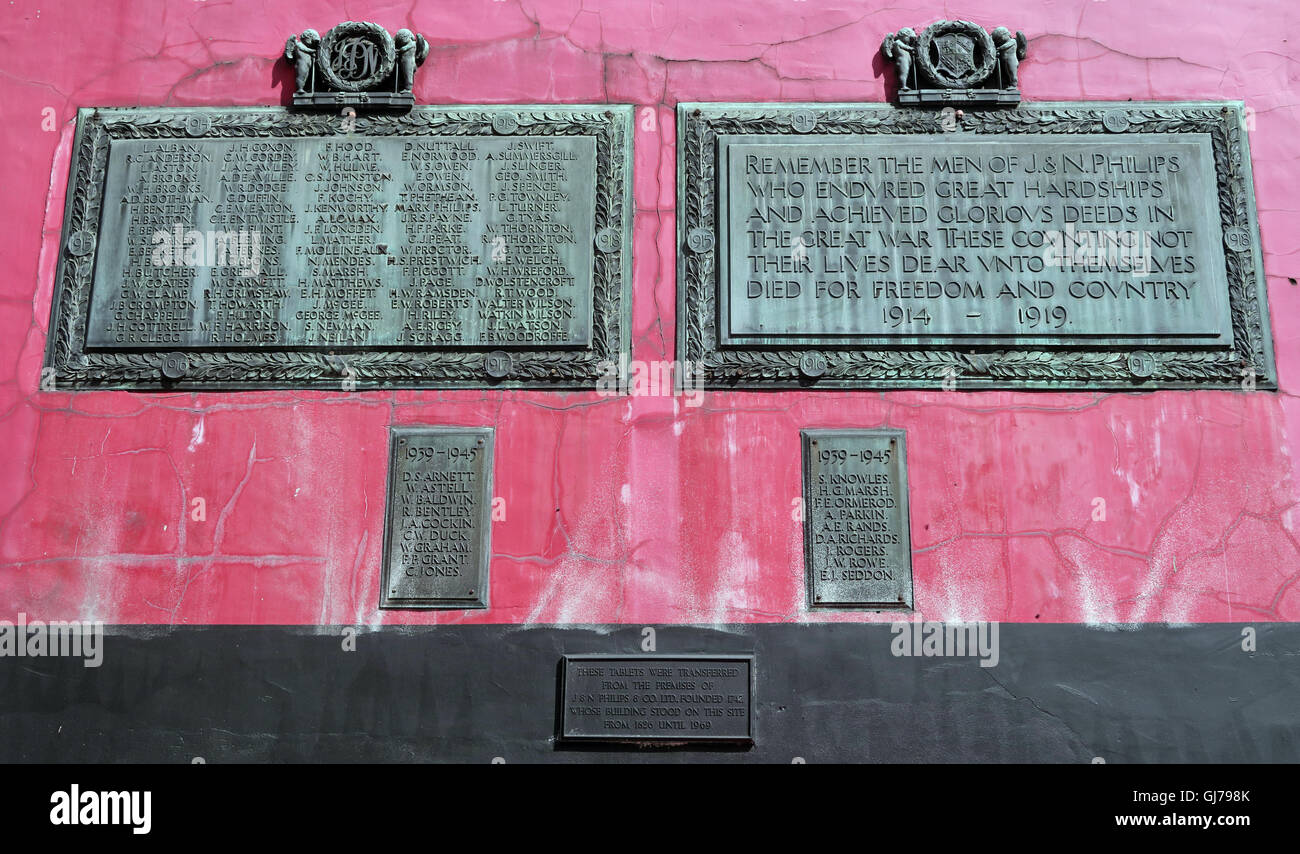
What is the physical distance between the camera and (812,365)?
5797mm

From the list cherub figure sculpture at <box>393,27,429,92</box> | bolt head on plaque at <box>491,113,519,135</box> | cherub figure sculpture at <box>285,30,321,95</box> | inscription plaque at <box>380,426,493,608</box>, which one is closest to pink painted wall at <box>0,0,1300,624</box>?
inscription plaque at <box>380,426,493,608</box>

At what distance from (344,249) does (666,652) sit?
278 cm

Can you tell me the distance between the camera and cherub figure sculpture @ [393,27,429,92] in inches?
246

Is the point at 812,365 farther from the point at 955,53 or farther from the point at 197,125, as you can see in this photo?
the point at 197,125

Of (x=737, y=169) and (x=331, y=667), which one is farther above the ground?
(x=737, y=169)

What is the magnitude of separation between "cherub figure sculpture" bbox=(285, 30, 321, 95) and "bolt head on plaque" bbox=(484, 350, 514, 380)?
1955mm

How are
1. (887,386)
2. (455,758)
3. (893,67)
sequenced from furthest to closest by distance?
(893,67) → (887,386) → (455,758)

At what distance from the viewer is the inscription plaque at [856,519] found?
18.1ft

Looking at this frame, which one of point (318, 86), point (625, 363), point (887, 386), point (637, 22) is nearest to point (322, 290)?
point (318, 86)

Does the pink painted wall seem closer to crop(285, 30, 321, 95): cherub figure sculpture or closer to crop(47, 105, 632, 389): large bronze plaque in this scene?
crop(47, 105, 632, 389): large bronze plaque

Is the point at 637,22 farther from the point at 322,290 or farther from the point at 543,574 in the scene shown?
the point at 543,574
